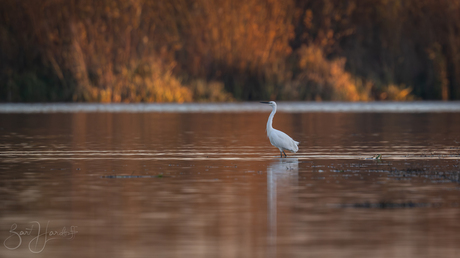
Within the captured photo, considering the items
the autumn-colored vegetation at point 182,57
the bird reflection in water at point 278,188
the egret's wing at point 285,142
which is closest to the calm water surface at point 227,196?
the bird reflection in water at point 278,188

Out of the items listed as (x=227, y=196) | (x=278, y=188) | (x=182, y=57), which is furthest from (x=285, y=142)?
(x=182, y=57)

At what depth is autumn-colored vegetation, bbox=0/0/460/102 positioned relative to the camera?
39031 millimetres

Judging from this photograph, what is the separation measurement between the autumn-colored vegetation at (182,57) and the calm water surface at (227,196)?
17757mm

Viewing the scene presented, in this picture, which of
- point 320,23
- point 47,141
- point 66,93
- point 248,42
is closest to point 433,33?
point 320,23

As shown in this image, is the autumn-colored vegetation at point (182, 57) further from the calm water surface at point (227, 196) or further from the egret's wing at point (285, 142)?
the egret's wing at point (285, 142)

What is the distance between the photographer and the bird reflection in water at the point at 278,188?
877 centimetres

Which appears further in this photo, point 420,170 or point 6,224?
point 420,170

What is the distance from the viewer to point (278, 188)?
1170 centimetres

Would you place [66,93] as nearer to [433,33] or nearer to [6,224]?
[433,33]

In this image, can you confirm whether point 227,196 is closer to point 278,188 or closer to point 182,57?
point 278,188

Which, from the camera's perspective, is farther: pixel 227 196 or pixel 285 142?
pixel 285 142

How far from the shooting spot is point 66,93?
1532 inches

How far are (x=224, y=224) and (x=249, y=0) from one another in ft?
106

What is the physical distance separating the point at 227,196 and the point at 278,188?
3.05ft
